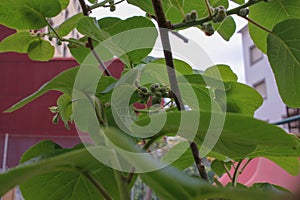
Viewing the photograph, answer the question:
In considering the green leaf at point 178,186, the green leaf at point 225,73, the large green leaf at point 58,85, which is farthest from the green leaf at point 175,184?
the green leaf at point 225,73

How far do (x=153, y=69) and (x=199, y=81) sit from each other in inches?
2.2

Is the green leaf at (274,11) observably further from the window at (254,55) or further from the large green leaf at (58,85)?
the window at (254,55)

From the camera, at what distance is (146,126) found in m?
0.27

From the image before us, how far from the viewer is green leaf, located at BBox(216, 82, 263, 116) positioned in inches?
17.7

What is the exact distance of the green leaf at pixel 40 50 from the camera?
21.2 inches

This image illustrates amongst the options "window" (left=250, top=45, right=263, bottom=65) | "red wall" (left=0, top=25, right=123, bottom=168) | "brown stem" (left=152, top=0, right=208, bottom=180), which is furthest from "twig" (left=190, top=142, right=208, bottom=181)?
"window" (left=250, top=45, right=263, bottom=65)

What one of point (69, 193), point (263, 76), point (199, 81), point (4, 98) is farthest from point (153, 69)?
point (263, 76)

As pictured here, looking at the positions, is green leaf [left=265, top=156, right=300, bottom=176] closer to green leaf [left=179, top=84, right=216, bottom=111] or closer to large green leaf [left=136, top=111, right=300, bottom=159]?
green leaf [left=179, top=84, right=216, bottom=111]

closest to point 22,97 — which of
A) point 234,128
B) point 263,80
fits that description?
point 234,128

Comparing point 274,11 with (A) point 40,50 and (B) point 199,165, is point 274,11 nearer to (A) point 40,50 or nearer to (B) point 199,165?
(B) point 199,165

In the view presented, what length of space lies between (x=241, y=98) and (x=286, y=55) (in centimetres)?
9

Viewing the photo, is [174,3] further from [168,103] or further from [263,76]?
[263,76]

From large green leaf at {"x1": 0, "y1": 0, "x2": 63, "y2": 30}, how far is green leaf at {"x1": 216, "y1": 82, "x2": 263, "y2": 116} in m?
0.22

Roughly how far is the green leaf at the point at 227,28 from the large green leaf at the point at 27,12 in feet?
0.77
